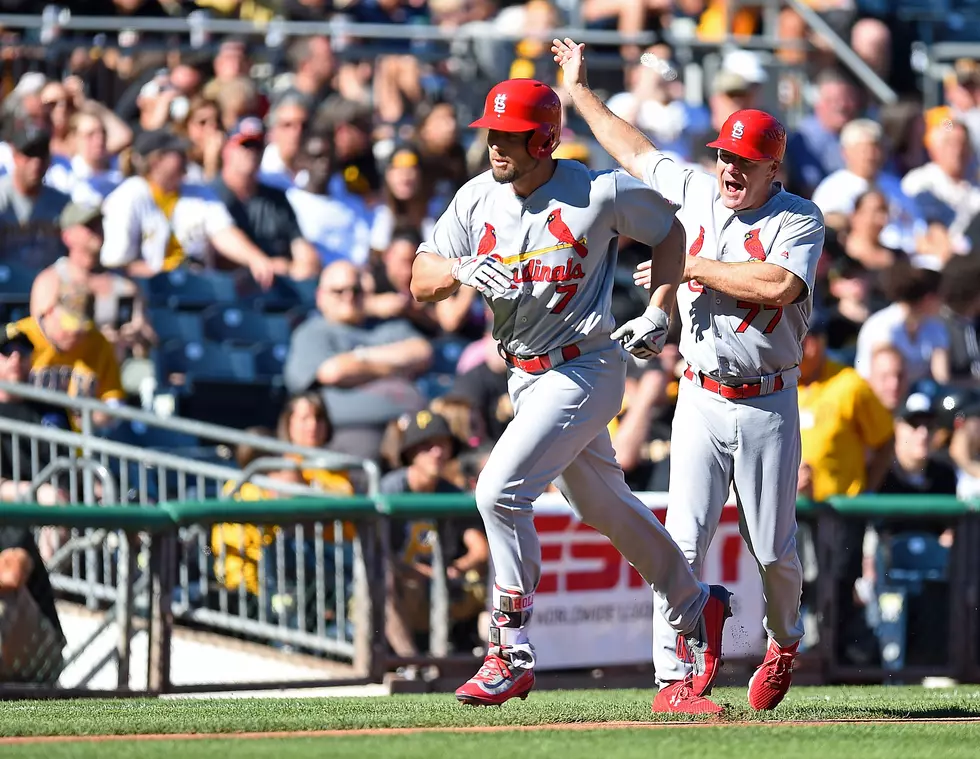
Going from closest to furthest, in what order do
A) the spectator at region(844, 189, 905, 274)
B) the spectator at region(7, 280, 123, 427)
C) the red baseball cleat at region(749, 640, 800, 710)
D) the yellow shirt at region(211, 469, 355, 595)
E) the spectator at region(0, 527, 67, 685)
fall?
the red baseball cleat at region(749, 640, 800, 710), the spectator at region(0, 527, 67, 685), the yellow shirt at region(211, 469, 355, 595), the spectator at region(7, 280, 123, 427), the spectator at region(844, 189, 905, 274)

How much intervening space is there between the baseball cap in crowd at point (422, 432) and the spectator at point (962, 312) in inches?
147

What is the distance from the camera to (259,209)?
10.6 metres

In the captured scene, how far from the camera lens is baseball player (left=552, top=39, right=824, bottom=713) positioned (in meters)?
5.68

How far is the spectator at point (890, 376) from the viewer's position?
32.1 ft

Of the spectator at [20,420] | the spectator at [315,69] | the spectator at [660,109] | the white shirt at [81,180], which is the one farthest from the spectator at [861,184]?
the spectator at [20,420]

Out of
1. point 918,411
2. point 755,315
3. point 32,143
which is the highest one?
point 32,143

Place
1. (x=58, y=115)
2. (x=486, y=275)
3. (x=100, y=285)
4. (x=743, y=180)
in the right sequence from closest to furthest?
(x=486, y=275) < (x=743, y=180) < (x=100, y=285) < (x=58, y=115)

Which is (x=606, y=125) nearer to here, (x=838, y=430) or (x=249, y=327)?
(x=838, y=430)

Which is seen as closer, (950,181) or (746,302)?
(746,302)

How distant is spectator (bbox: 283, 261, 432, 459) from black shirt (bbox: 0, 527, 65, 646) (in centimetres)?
222

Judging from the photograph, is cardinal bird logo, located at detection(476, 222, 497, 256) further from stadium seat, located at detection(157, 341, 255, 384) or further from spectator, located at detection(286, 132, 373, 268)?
spectator, located at detection(286, 132, 373, 268)

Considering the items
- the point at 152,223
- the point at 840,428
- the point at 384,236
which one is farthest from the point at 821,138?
the point at 152,223

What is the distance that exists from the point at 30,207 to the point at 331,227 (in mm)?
1889

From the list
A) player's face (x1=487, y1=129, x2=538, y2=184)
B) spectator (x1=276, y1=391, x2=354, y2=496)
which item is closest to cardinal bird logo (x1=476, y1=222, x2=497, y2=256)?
player's face (x1=487, y1=129, x2=538, y2=184)
